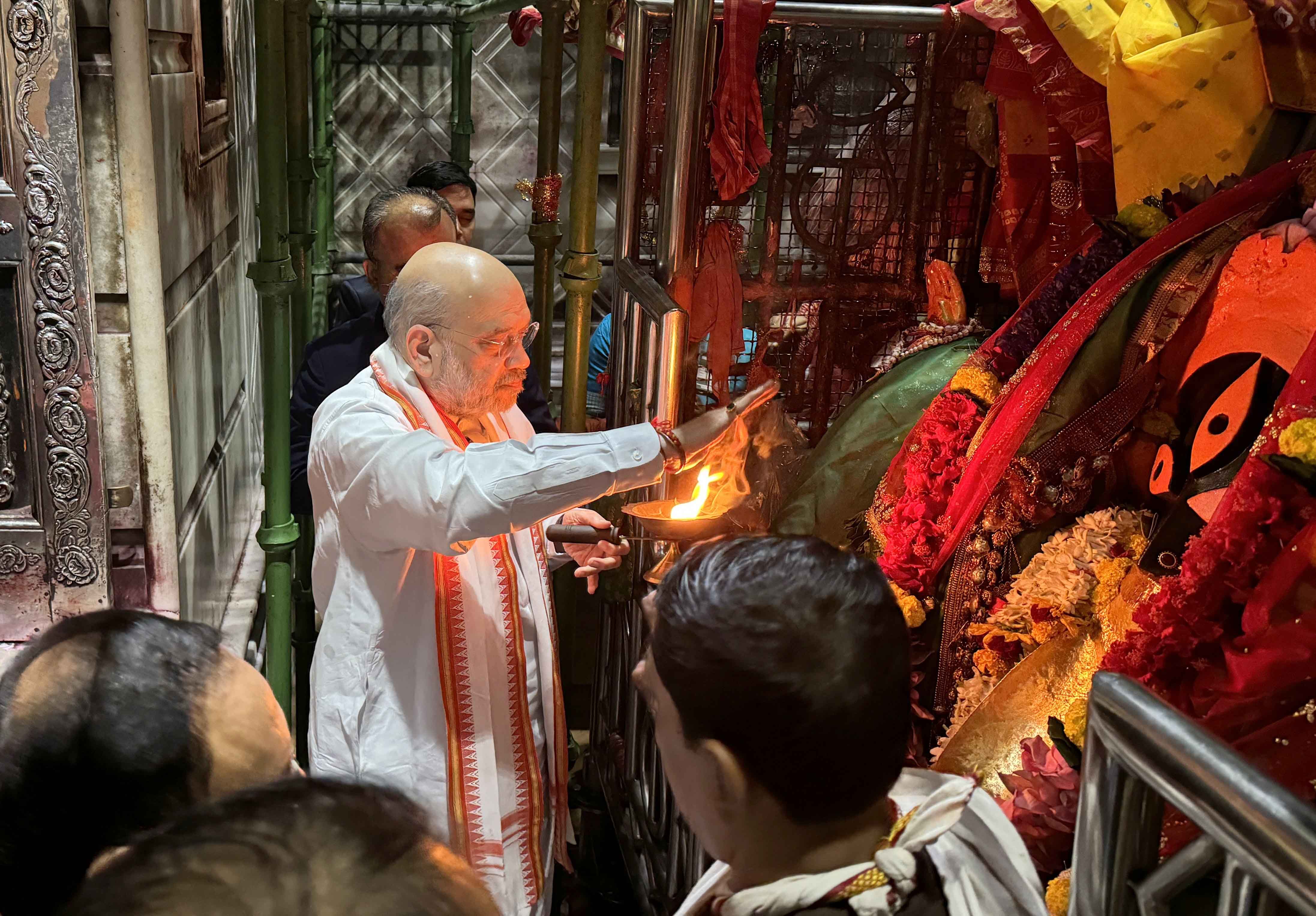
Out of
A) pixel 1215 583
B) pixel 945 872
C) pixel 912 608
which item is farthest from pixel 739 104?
pixel 945 872

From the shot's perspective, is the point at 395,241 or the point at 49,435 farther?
the point at 395,241

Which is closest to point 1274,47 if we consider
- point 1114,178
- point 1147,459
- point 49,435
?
point 1114,178

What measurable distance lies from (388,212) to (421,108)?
3591 mm

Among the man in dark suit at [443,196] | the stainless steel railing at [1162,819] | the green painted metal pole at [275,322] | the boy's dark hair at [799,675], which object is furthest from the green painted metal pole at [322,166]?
the stainless steel railing at [1162,819]

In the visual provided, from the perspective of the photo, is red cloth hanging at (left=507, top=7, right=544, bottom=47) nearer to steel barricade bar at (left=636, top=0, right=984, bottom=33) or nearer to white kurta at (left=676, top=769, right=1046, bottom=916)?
steel barricade bar at (left=636, top=0, right=984, bottom=33)

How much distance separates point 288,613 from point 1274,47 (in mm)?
2847

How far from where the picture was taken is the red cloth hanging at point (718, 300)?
307 cm

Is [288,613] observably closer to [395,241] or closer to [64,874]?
[395,241]

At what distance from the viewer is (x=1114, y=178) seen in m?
2.72

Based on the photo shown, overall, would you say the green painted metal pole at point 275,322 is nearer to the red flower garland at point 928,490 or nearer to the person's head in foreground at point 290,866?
the red flower garland at point 928,490

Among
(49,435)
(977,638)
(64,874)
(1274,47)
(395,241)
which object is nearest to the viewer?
(64,874)

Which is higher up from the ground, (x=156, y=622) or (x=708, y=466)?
(x=156, y=622)

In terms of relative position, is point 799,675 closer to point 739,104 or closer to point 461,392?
point 461,392

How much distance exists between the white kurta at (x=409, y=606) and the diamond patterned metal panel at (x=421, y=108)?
4.65 metres
